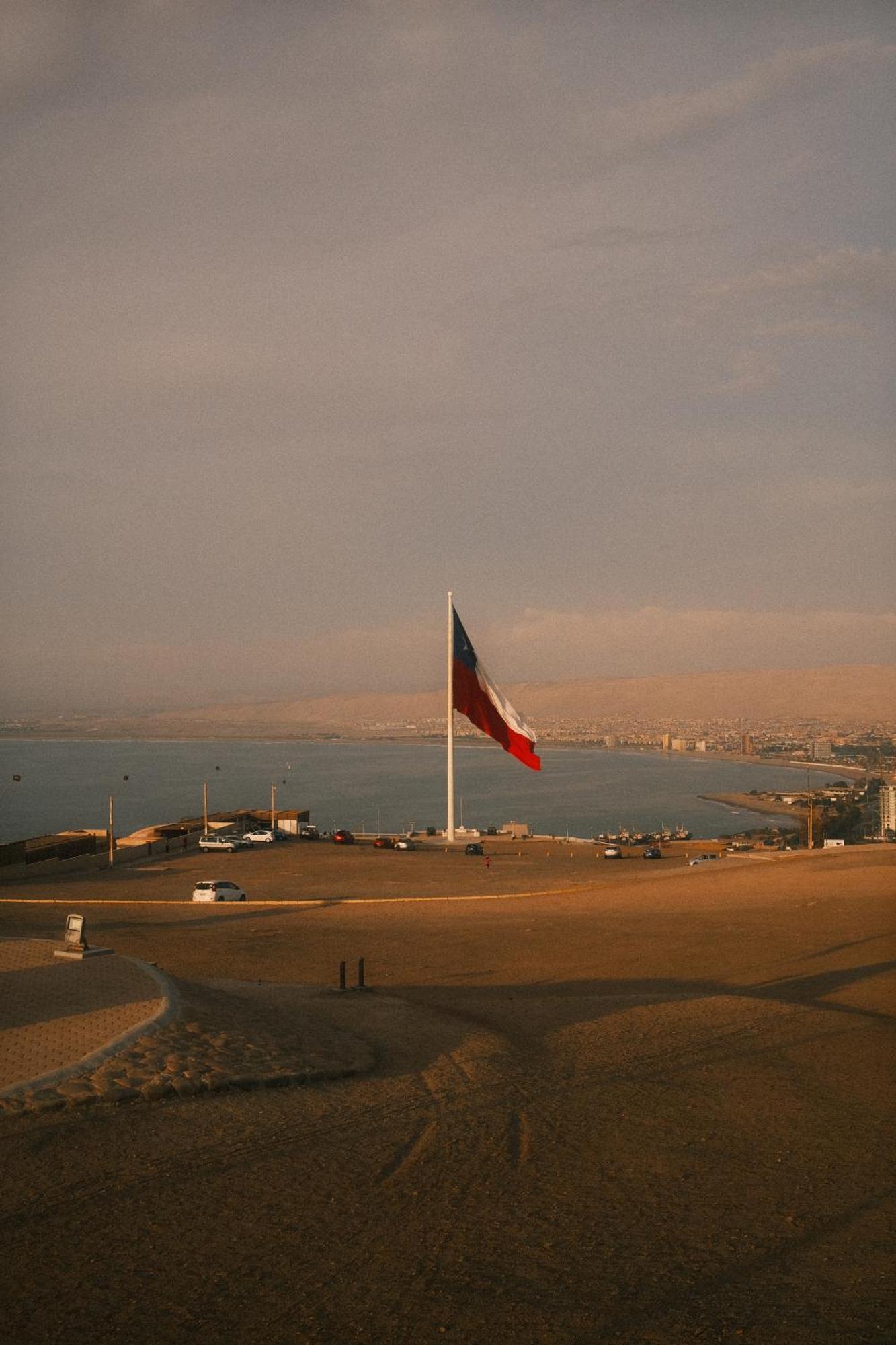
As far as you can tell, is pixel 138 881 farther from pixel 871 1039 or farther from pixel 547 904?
pixel 871 1039

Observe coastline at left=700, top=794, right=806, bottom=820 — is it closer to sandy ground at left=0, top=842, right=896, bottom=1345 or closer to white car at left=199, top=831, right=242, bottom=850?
white car at left=199, top=831, right=242, bottom=850

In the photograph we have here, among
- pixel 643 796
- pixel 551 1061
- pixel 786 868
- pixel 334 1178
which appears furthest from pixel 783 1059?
pixel 643 796

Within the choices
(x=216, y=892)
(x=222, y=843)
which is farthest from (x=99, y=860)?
(x=216, y=892)

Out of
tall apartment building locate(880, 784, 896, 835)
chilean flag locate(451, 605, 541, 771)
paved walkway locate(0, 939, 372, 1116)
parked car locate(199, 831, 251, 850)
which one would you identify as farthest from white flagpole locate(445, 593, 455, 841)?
tall apartment building locate(880, 784, 896, 835)

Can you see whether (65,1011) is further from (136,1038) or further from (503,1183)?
(503,1183)

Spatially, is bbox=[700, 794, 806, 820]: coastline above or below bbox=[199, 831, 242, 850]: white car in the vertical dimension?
below

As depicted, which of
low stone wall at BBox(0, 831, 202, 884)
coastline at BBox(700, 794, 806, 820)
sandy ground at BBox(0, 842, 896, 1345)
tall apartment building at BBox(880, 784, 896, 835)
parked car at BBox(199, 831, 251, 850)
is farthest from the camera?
coastline at BBox(700, 794, 806, 820)
